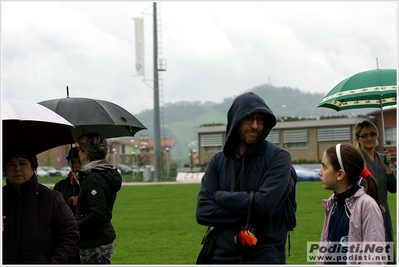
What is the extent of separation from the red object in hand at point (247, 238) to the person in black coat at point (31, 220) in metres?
1.28

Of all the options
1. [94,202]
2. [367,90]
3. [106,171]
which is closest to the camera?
[94,202]

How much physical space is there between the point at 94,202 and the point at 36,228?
1.08 m

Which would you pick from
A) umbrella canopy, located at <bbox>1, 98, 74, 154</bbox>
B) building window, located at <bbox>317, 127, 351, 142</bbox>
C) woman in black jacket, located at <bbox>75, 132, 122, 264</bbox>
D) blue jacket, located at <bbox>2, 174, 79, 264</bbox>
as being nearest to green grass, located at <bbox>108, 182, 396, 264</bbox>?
woman in black jacket, located at <bbox>75, 132, 122, 264</bbox>

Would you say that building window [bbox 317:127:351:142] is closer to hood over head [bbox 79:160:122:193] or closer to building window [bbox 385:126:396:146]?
building window [bbox 385:126:396:146]

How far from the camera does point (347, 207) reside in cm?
393

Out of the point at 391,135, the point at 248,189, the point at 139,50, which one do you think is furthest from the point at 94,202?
the point at 139,50

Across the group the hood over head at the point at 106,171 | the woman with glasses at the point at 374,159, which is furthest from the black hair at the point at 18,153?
the woman with glasses at the point at 374,159

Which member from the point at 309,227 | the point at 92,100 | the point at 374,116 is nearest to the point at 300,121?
the point at 374,116

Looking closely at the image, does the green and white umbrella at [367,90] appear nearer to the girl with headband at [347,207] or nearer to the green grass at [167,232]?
the girl with headband at [347,207]

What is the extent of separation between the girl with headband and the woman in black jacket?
2117 millimetres

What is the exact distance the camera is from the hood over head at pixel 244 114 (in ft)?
13.3

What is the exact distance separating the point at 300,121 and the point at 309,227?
67.9m

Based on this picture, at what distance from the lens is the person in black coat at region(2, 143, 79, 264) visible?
4.27 m

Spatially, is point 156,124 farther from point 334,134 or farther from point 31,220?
point 31,220
